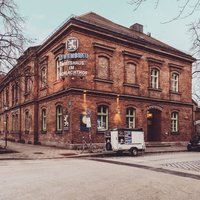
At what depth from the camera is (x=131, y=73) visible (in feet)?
97.0

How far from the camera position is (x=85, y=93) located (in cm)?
2577

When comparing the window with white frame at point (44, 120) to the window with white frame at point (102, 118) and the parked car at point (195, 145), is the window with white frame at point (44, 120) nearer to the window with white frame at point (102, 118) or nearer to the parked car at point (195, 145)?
the window with white frame at point (102, 118)

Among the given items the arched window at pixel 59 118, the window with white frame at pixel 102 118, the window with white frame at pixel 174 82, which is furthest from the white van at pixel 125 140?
the window with white frame at pixel 174 82

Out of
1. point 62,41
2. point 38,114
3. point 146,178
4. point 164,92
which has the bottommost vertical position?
point 146,178

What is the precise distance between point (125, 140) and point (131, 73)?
8.56 meters

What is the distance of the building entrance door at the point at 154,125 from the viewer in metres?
31.5

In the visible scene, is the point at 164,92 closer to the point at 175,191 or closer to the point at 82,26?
the point at 82,26

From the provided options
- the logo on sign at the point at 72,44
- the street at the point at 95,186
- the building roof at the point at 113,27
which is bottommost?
the street at the point at 95,186

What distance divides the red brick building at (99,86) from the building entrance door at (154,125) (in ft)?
0.30

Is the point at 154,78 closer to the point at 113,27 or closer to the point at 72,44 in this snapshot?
the point at 113,27

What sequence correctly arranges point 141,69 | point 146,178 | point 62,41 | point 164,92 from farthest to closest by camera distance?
point 164,92 < point 141,69 < point 62,41 < point 146,178

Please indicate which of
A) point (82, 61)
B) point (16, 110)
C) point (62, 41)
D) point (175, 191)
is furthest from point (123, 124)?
point (175, 191)

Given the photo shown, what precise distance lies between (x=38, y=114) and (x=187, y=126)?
47.6 feet

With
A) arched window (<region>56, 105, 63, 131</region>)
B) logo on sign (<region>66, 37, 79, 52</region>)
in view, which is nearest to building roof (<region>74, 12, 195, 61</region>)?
logo on sign (<region>66, 37, 79, 52</region>)
